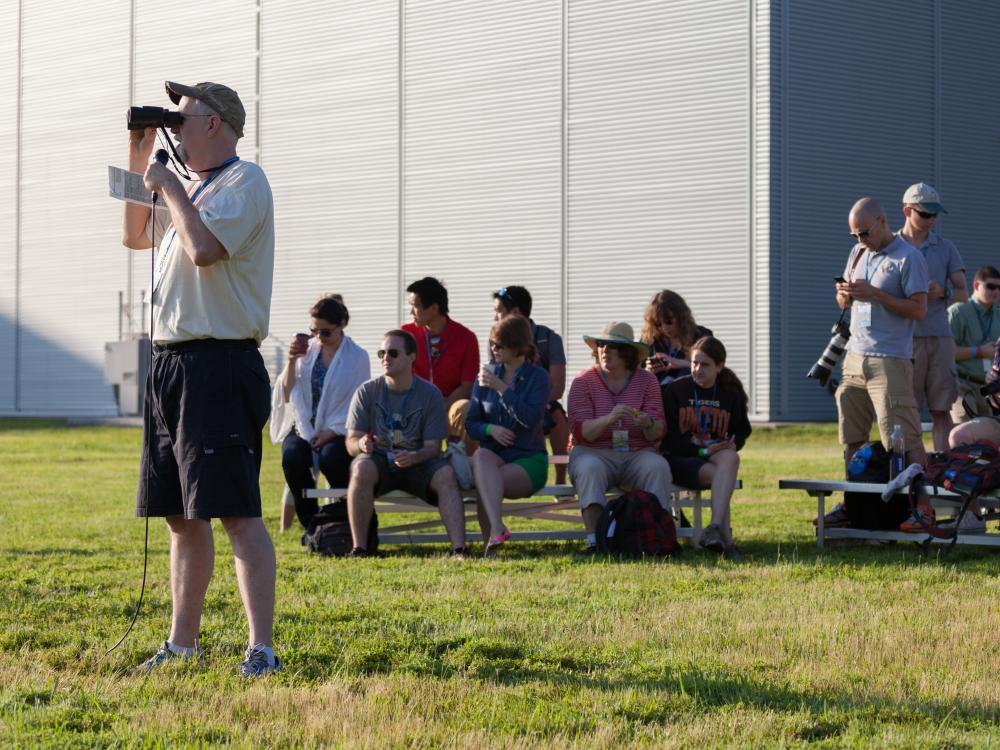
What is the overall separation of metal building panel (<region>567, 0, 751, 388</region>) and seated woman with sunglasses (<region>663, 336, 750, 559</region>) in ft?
57.3

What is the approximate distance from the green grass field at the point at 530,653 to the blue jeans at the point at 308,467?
39.6 inches

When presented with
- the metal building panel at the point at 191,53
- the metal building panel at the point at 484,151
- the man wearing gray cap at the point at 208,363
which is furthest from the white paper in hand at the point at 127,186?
the metal building panel at the point at 191,53

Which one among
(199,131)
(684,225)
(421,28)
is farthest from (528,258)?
(199,131)

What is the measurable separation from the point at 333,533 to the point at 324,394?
1.45 metres

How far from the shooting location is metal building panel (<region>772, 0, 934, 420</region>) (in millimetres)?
26578

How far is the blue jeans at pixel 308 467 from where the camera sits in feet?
32.1

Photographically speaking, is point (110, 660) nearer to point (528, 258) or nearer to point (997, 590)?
point (997, 590)

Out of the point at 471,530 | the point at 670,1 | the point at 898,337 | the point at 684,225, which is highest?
the point at 670,1

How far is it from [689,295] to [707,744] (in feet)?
77.3

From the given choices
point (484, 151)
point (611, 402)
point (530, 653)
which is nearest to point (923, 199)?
point (611, 402)

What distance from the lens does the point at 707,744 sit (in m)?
4.02

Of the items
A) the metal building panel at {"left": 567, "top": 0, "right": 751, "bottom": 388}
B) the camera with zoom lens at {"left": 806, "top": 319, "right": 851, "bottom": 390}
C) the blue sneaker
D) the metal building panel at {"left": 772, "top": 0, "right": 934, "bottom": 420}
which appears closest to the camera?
the blue sneaker

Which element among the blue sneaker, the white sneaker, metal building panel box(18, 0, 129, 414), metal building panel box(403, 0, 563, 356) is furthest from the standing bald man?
metal building panel box(18, 0, 129, 414)

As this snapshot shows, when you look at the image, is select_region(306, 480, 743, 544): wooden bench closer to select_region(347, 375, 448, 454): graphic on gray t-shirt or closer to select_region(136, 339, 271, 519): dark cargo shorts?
select_region(347, 375, 448, 454): graphic on gray t-shirt
